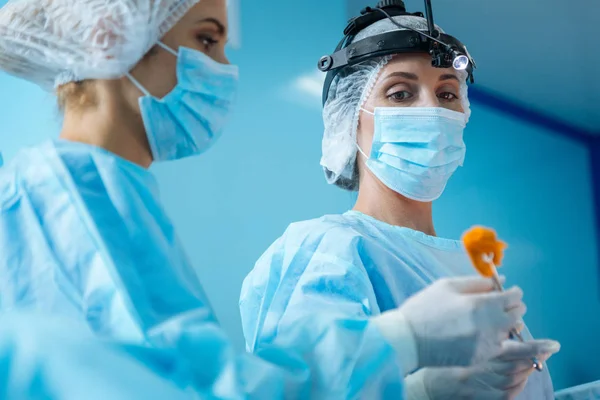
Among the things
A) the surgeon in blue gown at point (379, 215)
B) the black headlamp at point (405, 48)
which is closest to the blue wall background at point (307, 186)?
the surgeon in blue gown at point (379, 215)

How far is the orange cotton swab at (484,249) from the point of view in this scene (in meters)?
0.85

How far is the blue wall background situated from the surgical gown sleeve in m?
0.20

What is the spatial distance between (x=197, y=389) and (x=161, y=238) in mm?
193

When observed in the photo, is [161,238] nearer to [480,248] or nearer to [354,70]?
[480,248]

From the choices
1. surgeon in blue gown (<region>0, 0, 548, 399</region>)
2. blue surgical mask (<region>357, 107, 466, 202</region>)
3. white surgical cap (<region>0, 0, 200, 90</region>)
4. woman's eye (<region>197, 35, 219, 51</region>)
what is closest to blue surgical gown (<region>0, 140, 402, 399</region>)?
surgeon in blue gown (<region>0, 0, 548, 399</region>)

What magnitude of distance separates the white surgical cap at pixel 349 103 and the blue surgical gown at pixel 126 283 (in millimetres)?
721

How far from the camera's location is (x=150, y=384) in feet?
2.03

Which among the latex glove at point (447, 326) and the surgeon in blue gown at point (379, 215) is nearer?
the latex glove at point (447, 326)

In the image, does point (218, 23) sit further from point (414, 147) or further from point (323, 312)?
point (414, 147)

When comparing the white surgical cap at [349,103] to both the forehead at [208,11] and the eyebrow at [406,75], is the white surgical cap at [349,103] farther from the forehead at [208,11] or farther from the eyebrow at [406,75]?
the forehead at [208,11]

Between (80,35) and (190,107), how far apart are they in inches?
6.7

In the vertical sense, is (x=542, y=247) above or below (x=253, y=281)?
below

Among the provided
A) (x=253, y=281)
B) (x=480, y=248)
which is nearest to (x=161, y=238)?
(x=480, y=248)

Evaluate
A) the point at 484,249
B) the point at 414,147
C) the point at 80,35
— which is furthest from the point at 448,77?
the point at 80,35
